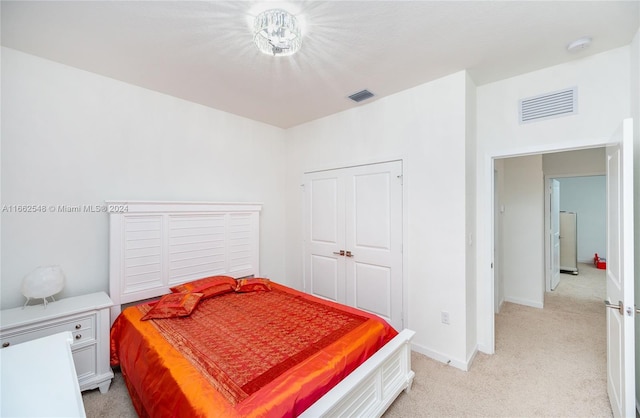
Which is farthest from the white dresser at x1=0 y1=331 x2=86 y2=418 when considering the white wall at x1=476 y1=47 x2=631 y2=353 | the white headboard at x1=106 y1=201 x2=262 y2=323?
the white wall at x1=476 y1=47 x2=631 y2=353

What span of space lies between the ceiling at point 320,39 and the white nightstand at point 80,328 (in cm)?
195

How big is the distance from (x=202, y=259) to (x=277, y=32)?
234 centimetres

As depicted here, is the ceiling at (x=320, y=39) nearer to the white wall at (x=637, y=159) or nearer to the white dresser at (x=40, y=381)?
the white wall at (x=637, y=159)

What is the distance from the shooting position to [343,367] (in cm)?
157

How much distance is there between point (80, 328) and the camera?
200 cm

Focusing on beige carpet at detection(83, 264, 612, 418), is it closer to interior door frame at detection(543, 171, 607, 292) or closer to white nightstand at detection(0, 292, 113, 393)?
white nightstand at detection(0, 292, 113, 393)

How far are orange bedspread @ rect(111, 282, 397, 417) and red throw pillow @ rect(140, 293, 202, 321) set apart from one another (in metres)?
0.06

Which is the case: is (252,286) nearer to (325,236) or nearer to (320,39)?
(325,236)

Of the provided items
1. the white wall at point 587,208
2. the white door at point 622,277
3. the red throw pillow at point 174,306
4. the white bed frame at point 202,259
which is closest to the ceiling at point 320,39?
the white door at point 622,277

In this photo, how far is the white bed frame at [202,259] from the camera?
63.0 inches

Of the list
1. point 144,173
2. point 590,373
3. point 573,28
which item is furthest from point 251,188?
point 590,373

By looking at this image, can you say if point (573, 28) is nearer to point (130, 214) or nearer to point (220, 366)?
point (220, 366)

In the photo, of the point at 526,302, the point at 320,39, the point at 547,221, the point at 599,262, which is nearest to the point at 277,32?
the point at 320,39

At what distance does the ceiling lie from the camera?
163cm
